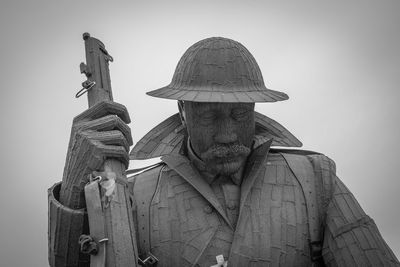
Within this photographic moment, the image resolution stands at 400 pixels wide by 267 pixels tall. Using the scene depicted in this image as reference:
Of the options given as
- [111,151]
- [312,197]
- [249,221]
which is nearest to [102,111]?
[111,151]

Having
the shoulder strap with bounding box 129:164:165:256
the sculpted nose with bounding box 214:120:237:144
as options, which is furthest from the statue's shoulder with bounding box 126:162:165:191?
the sculpted nose with bounding box 214:120:237:144

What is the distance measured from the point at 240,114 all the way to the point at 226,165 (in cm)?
66

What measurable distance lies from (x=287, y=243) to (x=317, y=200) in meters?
0.71

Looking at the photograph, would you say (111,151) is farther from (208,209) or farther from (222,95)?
(208,209)

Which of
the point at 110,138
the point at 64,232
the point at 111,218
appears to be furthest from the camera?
the point at 64,232

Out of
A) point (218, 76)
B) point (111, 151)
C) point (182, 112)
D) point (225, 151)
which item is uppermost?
point (218, 76)

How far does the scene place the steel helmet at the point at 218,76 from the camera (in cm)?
1199

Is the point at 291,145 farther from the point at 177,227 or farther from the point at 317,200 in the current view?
the point at 177,227

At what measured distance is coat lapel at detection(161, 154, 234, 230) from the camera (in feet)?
40.9

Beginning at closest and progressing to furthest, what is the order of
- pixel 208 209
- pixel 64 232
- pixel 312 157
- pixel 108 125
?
1. pixel 108 125
2. pixel 64 232
3. pixel 208 209
4. pixel 312 157

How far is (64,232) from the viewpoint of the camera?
12016 millimetres

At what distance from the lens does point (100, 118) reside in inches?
471

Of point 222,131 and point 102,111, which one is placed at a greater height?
point 102,111

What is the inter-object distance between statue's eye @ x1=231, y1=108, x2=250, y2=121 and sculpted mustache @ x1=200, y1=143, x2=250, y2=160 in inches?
12.3
